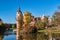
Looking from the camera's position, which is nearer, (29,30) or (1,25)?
(29,30)

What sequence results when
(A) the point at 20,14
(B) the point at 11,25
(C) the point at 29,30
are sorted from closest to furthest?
(C) the point at 29,30 < (A) the point at 20,14 < (B) the point at 11,25

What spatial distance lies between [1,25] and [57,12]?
10427mm

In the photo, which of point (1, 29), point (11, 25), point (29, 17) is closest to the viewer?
point (29, 17)

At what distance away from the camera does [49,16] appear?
49.5 m

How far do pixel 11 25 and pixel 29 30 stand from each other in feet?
79.2

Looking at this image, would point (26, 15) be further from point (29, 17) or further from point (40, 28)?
point (40, 28)

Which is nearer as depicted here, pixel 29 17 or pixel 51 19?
pixel 29 17

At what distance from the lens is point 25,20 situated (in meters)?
42.1

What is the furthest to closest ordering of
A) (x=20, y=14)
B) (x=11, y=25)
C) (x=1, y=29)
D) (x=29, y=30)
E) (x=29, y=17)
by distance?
(x=11, y=25), (x=20, y=14), (x=1, y=29), (x=29, y=17), (x=29, y=30)

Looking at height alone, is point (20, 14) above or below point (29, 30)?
above

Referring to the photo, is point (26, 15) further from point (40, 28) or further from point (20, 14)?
point (20, 14)

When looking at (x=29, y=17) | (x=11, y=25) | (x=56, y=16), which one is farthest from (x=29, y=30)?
(x=11, y=25)

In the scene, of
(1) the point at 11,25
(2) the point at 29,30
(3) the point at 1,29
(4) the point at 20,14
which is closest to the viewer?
(2) the point at 29,30

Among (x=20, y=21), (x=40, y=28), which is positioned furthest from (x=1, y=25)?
(x=40, y=28)
